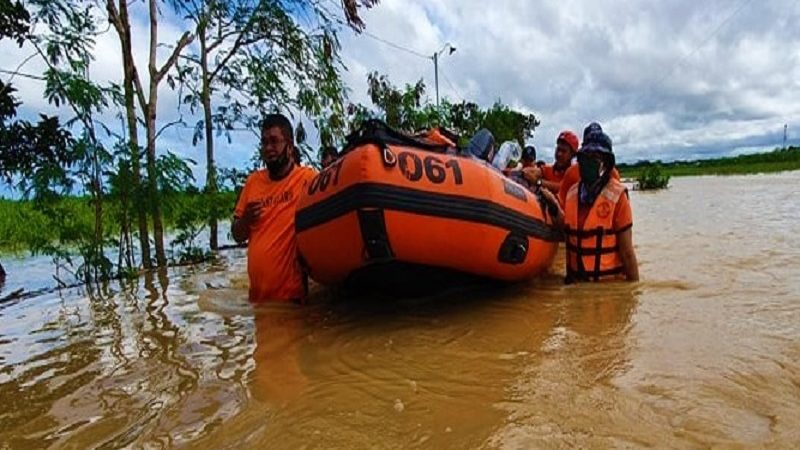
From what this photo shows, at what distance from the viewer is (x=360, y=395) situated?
2.35m

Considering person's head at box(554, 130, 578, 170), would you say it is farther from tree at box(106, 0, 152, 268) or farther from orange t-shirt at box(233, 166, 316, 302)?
tree at box(106, 0, 152, 268)

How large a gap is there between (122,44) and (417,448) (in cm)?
620

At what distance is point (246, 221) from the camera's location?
4.02 metres

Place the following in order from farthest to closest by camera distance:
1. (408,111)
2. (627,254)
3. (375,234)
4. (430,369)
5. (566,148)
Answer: (408,111), (566,148), (627,254), (375,234), (430,369)

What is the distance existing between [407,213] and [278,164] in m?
1.28

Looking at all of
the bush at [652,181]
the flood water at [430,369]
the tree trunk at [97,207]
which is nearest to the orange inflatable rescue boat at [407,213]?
the flood water at [430,369]

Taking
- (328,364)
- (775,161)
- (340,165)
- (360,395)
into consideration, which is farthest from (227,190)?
(775,161)

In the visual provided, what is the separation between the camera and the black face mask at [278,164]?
407cm

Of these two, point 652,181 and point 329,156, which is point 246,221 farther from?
point 652,181

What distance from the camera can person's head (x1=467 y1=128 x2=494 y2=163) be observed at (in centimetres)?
429

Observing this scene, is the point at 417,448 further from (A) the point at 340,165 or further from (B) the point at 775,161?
(B) the point at 775,161

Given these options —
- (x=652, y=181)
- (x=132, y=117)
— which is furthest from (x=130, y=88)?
(x=652, y=181)

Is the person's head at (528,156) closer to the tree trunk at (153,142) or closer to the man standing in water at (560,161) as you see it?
the man standing in water at (560,161)

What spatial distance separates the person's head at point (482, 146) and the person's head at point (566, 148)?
5.67 feet
